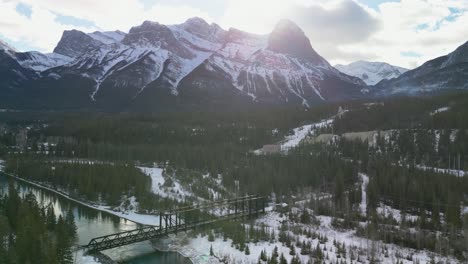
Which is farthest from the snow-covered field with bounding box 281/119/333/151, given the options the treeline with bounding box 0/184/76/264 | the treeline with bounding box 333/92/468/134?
the treeline with bounding box 0/184/76/264

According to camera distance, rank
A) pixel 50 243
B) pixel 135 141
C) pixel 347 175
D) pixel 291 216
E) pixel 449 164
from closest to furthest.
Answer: pixel 50 243 → pixel 291 216 → pixel 347 175 → pixel 449 164 → pixel 135 141

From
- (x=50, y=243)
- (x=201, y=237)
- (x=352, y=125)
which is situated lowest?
(x=201, y=237)

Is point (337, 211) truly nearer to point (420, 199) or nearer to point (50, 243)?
point (420, 199)

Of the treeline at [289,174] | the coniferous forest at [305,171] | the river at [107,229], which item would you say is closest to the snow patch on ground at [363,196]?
the coniferous forest at [305,171]

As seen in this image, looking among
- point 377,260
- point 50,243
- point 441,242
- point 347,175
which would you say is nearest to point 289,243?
point 377,260

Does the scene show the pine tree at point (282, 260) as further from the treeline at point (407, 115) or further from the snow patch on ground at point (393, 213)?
the treeline at point (407, 115)

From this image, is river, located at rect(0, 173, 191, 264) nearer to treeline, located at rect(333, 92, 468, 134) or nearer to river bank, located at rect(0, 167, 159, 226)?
river bank, located at rect(0, 167, 159, 226)

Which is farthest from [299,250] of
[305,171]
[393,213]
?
[305,171]
